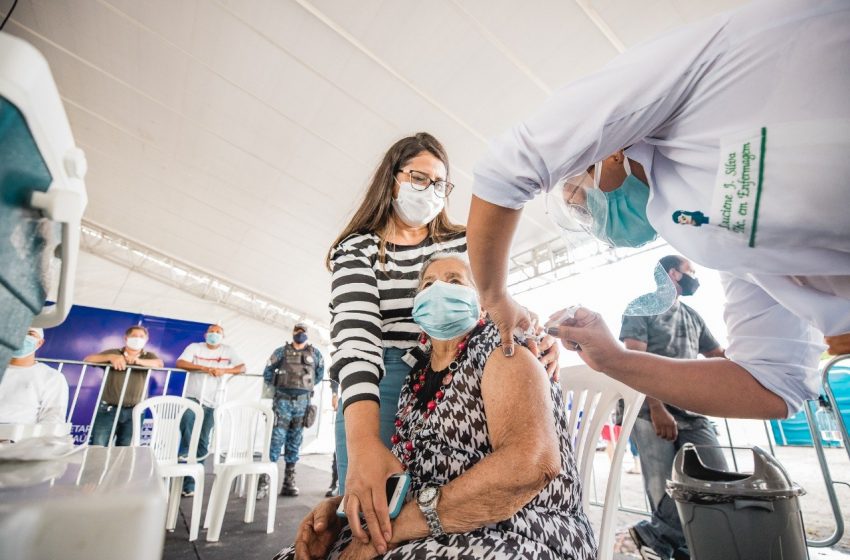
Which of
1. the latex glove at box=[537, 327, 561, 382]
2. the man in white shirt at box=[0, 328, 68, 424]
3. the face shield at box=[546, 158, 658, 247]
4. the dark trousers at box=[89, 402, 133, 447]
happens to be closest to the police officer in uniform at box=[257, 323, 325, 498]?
the dark trousers at box=[89, 402, 133, 447]

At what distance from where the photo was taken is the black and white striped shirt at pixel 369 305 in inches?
39.4

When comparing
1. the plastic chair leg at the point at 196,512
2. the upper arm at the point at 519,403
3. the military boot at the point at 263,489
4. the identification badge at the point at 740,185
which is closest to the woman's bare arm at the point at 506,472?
the upper arm at the point at 519,403

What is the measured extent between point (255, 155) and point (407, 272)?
5321mm

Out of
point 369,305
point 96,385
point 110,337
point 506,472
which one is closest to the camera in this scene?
point 506,472

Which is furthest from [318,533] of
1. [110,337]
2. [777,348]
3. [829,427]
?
[110,337]

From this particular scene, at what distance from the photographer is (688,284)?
2.36 m

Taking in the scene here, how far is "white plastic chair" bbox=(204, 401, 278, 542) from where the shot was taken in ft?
9.08

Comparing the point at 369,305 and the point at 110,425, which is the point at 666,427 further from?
the point at 110,425

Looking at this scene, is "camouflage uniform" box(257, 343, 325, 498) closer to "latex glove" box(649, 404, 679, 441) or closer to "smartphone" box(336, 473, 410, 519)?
"latex glove" box(649, 404, 679, 441)

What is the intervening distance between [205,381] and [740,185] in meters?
4.83

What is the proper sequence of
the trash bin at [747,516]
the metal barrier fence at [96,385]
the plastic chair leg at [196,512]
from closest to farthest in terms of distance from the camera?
the trash bin at [747,516]
the plastic chair leg at [196,512]
the metal barrier fence at [96,385]

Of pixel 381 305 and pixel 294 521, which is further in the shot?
pixel 294 521

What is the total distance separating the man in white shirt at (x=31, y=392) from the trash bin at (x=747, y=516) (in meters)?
3.83

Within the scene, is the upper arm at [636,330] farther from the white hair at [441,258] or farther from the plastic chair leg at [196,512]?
the plastic chair leg at [196,512]
